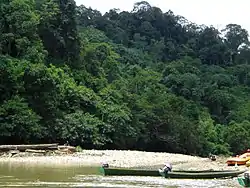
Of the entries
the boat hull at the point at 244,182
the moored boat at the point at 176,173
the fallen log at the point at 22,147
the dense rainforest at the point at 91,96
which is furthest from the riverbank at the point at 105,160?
the boat hull at the point at 244,182

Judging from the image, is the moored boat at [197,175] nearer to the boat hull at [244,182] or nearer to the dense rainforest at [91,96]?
the boat hull at [244,182]

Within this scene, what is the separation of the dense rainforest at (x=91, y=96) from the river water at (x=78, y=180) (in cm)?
1556

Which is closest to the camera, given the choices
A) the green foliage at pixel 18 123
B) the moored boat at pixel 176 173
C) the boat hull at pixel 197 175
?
the boat hull at pixel 197 175

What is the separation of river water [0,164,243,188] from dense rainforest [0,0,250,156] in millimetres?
15560

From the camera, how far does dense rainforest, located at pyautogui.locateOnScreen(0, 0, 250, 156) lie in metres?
42.0

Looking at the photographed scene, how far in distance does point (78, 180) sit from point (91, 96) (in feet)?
91.8

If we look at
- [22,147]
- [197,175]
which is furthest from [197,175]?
[22,147]

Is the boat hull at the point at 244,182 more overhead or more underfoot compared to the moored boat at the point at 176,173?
more underfoot

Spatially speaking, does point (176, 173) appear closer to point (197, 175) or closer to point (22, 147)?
point (197, 175)

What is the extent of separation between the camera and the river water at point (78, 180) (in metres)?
19.7

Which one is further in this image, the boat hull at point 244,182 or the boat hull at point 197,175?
the boat hull at point 197,175

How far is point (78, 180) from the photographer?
2130cm

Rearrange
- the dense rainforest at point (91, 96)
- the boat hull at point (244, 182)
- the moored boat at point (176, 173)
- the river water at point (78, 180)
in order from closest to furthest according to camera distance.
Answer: the boat hull at point (244, 182) < the river water at point (78, 180) < the moored boat at point (176, 173) < the dense rainforest at point (91, 96)

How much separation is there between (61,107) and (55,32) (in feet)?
34.1
